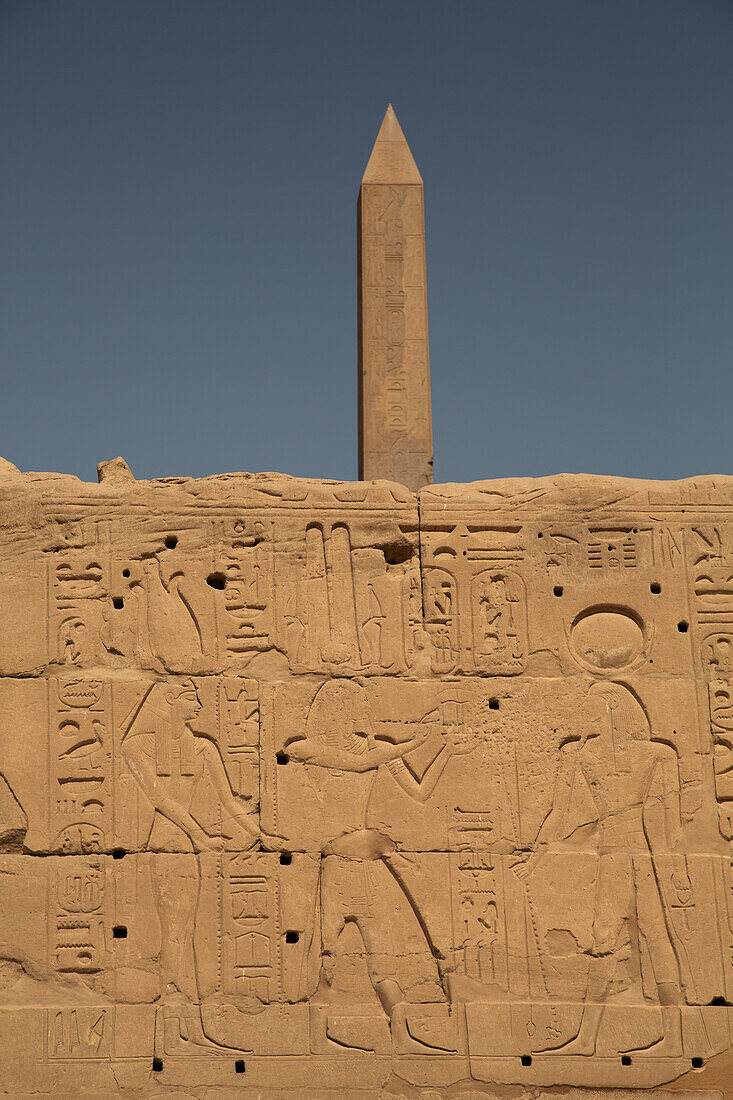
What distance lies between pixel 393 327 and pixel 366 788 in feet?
20.2

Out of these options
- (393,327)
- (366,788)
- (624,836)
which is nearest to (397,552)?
(366,788)

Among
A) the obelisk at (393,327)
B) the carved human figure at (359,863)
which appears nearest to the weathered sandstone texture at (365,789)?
the carved human figure at (359,863)

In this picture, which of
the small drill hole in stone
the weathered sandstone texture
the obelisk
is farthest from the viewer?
the obelisk

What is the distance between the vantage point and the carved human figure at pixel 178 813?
5.56 metres

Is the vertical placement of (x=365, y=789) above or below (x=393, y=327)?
below

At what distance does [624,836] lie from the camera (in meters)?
5.73

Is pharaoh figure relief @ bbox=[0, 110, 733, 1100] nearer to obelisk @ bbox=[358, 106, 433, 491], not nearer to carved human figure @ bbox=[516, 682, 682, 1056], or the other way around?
carved human figure @ bbox=[516, 682, 682, 1056]

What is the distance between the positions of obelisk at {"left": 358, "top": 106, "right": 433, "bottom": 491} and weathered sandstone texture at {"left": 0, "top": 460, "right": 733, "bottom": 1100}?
14.9 feet

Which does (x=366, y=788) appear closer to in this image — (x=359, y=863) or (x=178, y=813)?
(x=359, y=863)

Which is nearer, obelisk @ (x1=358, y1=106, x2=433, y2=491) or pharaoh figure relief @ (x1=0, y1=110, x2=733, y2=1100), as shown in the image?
pharaoh figure relief @ (x1=0, y1=110, x2=733, y2=1100)

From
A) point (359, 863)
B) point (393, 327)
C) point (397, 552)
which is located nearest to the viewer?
point (359, 863)

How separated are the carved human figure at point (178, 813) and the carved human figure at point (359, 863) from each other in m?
0.42

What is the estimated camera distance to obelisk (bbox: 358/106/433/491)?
10.6 metres

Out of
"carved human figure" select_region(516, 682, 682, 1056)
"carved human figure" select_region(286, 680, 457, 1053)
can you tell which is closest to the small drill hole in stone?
"carved human figure" select_region(286, 680, 457, 1053)
